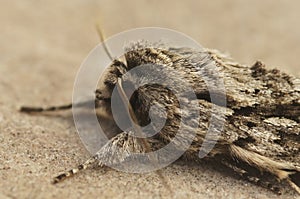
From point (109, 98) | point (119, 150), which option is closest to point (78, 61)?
point (109, 98)

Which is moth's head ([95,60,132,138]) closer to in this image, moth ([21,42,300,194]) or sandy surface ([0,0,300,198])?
moth ([21,42,300,194])

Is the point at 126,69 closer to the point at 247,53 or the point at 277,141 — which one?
the point at 277,141

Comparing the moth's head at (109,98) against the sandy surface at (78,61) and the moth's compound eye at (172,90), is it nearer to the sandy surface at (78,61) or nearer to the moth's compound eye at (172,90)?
the moth's compound eye at (172,90)

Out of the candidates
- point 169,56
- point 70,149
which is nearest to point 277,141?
point 169,56

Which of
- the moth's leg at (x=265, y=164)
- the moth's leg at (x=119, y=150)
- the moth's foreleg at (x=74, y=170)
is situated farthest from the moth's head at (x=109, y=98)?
the moth's leg at (x=265, y=164)

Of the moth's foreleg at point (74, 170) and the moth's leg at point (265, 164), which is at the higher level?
the moth's leg at point (265, 164)

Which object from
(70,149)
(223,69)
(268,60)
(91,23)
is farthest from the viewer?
(91,23)

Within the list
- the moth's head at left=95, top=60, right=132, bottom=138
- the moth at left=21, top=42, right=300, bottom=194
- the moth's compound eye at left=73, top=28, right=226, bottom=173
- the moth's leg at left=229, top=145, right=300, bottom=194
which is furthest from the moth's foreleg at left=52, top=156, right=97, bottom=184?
the moth's leg at left=229, top=145, right=300, bottom=194
